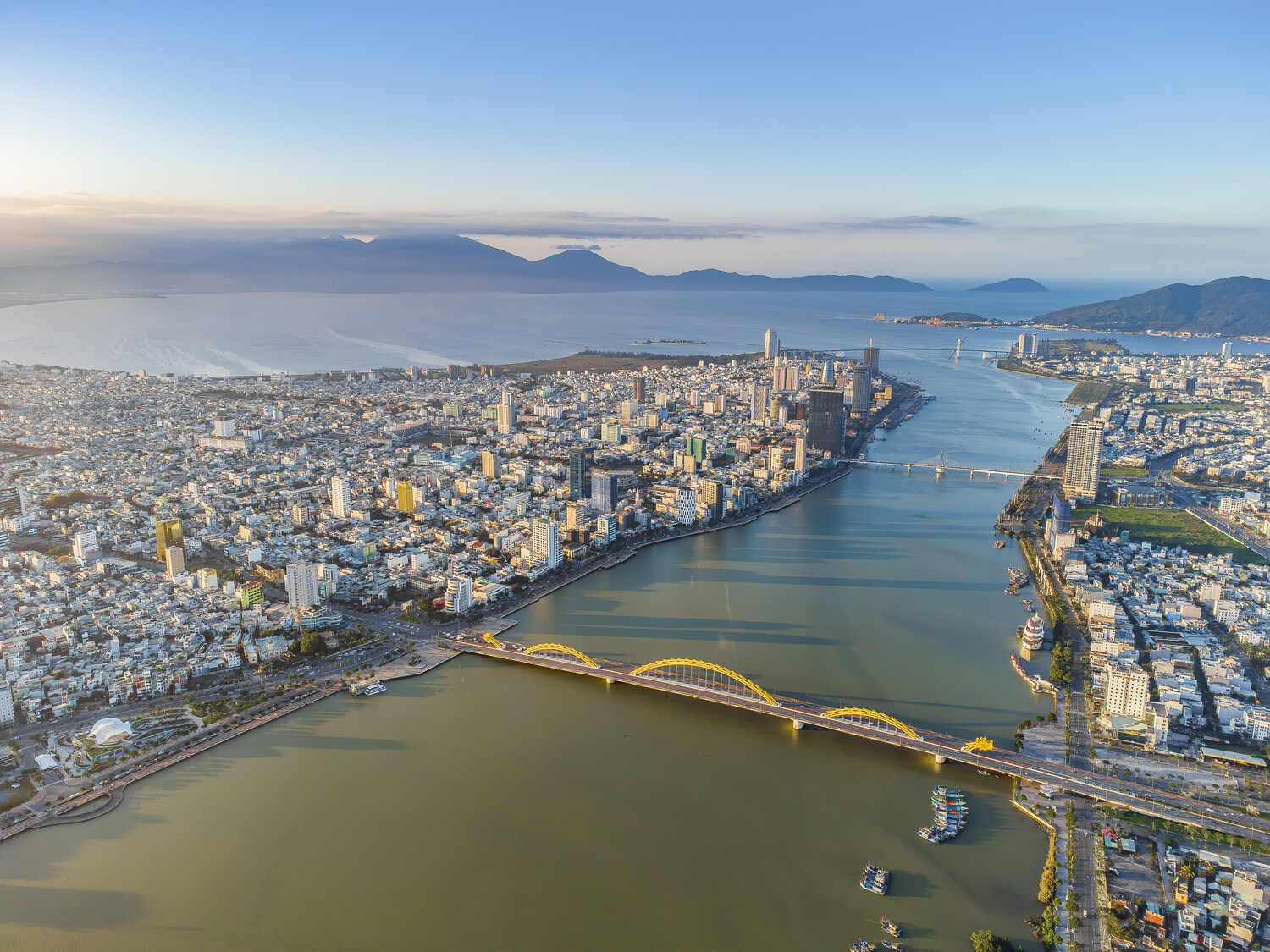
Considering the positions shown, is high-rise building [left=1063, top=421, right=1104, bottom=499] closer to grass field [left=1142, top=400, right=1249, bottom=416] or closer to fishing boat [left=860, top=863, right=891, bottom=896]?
grass field [left=1142, top=400, right=1249, bottom=416]

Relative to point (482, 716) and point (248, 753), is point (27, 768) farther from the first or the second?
point (482, 716)

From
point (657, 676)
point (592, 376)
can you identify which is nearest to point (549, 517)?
point (657, 676)

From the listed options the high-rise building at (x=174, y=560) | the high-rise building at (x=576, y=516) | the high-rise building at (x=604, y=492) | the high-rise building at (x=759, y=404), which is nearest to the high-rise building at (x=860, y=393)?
the high-rise building at (x=759, y=404)

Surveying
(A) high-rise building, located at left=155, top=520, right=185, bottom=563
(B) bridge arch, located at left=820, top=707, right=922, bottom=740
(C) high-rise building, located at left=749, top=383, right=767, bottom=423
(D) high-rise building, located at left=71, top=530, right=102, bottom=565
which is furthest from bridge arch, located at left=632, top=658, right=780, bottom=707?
(C) high-rise building, located at left=749, top=383, right=767, bottom=423

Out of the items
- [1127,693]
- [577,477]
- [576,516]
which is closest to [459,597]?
[576,516]

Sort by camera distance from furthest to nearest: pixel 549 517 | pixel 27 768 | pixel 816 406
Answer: pixel 816 406 < pixel 549 517 < pixel 27 768

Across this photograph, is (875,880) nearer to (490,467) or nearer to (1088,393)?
(490,467)

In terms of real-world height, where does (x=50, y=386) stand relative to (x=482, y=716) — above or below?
above
